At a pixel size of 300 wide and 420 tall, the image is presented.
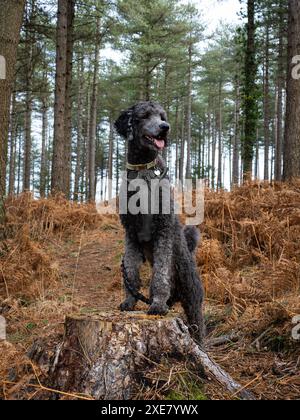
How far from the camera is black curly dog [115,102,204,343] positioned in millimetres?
3951

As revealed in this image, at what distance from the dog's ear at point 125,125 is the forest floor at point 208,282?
1.63 m

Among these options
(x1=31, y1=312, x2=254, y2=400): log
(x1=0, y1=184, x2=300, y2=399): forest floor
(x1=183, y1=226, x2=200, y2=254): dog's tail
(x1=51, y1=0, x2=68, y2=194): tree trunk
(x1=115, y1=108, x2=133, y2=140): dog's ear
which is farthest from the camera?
(x1=51, y1=0, x2=68, y2=194): tree trunk

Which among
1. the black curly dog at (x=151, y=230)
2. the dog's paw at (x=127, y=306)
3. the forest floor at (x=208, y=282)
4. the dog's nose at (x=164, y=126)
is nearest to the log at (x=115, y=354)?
the forest floor at (x=208, y=282)

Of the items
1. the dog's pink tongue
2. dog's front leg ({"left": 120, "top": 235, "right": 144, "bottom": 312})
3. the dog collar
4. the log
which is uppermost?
the dog's pink tongue

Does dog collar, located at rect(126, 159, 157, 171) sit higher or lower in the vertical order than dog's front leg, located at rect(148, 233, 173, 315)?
higher

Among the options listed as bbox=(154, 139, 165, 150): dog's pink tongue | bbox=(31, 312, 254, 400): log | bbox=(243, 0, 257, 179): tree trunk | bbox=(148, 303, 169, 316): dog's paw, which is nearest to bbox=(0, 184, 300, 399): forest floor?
bbox=(31, 312, 254, 400): log

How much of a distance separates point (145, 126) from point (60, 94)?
956cm

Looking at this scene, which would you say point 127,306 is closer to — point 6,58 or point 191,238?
point 191,238

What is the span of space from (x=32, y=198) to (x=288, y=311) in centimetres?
699

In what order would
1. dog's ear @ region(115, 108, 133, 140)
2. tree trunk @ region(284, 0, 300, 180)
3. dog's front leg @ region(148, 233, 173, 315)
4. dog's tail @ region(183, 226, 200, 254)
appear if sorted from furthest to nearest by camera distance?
1. tree trunk @ region(284, 0, 300, 180)
2. dog's tail @ region(183, 226, 200, 254)
3. dog's ear @ region(115, 108, 133, 140)
4. dog's front leg @ region(148, 233, 173, 315)

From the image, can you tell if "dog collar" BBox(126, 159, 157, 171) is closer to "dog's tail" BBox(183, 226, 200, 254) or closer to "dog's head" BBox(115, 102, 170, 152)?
"dog's head" BBox(115, 102, 170, 152)

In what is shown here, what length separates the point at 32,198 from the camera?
10.1 meters

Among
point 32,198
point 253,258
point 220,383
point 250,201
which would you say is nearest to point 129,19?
point 32,198

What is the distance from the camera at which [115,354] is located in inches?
125
